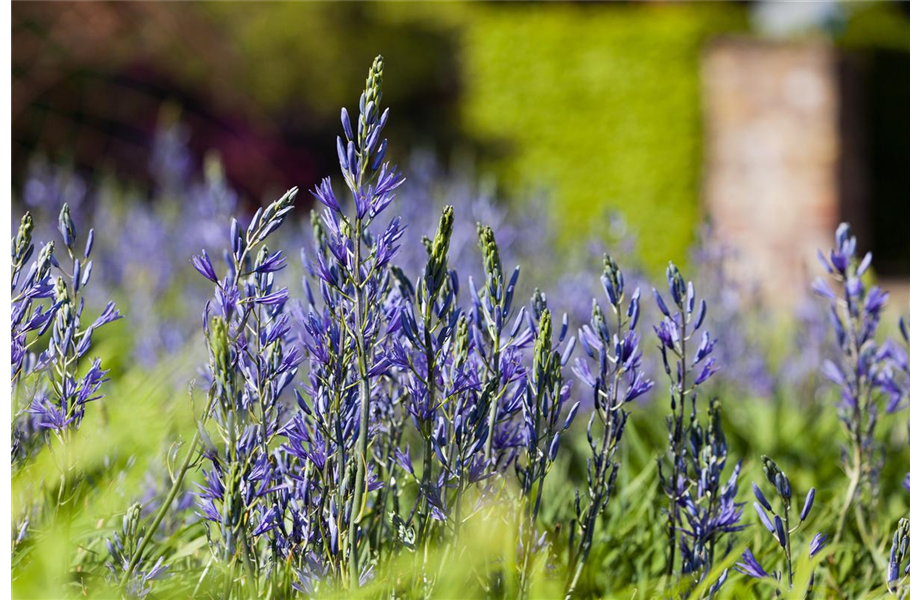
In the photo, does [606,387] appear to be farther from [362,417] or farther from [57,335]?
[57,335]

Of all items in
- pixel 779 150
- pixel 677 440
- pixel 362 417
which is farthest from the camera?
pixel 779 150

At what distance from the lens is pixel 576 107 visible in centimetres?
1070

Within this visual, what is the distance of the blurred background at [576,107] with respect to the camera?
9625mm

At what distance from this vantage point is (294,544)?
137 centimetres

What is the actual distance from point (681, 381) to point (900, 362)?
2.20ft

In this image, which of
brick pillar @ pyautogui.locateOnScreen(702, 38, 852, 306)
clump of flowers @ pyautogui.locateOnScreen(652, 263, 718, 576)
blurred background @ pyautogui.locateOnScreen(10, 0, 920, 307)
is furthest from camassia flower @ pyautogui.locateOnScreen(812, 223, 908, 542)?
brick pillar @ pyautogui.locateOnScreen(702, 38, 852, 306)

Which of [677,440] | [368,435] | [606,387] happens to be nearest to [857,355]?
[677,440]

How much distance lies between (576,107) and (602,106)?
30 centimetres

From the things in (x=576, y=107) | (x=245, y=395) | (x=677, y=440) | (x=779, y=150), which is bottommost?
(x=677, y=440)

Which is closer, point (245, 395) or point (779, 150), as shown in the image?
point (245, 395)

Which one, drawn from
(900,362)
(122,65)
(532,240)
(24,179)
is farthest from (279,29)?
(900,362)

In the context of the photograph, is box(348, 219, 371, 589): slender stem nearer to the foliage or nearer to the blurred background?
the foliage

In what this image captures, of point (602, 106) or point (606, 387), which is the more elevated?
point (602, 106)

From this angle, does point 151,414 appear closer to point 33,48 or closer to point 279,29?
point 33,48
